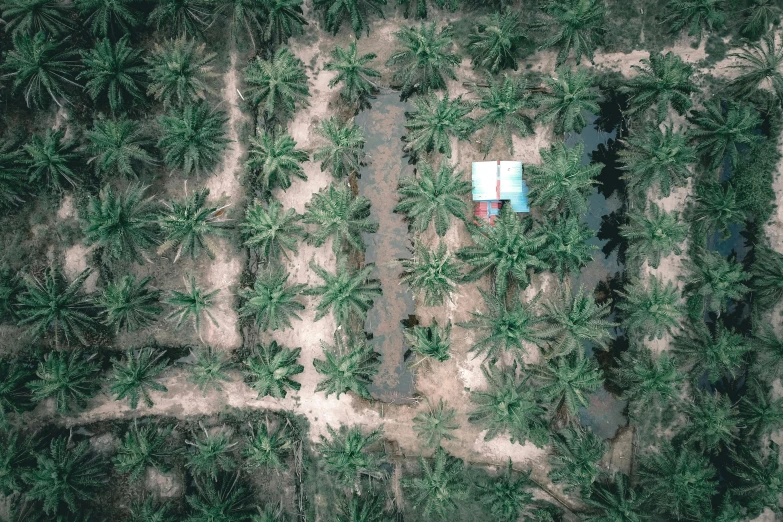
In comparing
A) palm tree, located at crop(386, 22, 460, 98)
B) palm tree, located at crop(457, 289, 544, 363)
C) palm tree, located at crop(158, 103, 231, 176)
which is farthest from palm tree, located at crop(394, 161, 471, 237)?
palm tree, located at crop(158, 103, 231, 176)

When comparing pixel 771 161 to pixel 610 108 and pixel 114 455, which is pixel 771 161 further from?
pixel 114 455

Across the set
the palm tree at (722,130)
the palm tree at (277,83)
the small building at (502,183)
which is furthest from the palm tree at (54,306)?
the palm tree at (722,130)

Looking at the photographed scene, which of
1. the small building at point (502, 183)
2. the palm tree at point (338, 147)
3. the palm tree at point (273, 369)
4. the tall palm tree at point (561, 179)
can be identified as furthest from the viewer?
the small building at point (502, 183)

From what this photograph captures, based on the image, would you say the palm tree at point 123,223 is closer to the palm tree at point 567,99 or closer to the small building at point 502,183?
the small building at point 502,183

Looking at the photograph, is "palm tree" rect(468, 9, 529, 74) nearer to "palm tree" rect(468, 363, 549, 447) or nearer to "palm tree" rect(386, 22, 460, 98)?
"palm tree" rect(386, 22, 460, 98)

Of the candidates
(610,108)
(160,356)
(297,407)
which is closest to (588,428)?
(297,407)
